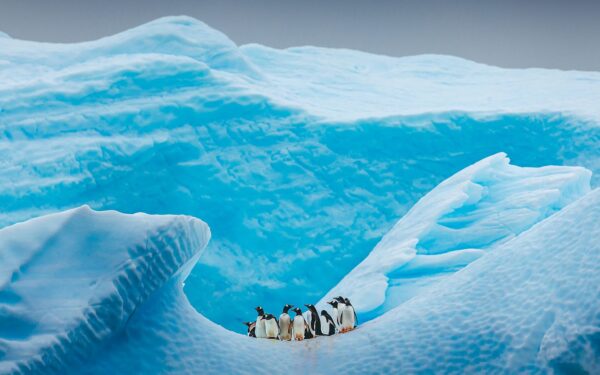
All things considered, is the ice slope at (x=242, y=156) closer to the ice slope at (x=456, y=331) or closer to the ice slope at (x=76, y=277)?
the ice slope at (x=456, y=331)

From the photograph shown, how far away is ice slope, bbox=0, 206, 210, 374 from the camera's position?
8.32 ft

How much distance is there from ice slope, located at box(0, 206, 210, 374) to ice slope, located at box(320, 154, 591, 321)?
2468mm

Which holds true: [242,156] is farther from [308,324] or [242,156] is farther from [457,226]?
[308,324]

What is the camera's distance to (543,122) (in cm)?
817

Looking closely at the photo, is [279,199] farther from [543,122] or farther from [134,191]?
[543,122]

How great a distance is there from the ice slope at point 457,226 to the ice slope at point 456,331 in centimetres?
177

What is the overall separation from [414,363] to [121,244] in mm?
1651

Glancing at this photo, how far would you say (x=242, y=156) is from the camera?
306 inches

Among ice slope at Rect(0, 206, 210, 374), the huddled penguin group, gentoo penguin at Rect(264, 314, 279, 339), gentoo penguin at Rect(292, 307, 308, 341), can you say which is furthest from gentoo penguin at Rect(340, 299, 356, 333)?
ice slope at Rect(0, 206, 210, 374)

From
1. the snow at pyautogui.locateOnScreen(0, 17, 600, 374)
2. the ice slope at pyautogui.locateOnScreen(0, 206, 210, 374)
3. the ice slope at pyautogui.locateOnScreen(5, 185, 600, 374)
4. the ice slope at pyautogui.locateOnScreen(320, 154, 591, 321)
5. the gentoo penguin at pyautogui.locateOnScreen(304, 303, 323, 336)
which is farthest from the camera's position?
the ice slope at pyautogui.locateOnScreen(320, 154, 591, 321)

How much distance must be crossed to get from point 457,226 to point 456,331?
321 cm

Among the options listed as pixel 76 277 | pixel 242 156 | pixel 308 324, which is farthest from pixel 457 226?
pixel 76 277

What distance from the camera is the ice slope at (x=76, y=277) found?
254cm

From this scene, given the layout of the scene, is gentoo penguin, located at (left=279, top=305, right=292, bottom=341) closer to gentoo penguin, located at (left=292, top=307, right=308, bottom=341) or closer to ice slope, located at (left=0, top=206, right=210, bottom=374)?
gentoo penguin, located at (left=292, top=307, right=308, bottom=341)
